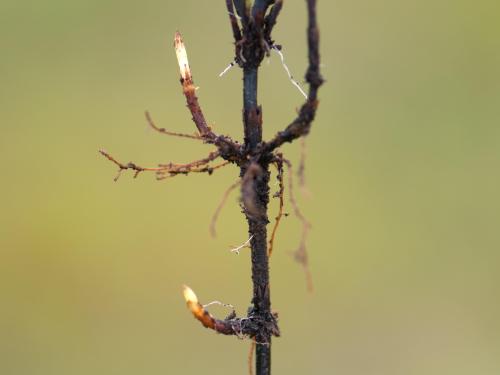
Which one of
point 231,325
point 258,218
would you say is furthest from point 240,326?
point 258,218

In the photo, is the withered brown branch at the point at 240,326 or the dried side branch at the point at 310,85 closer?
the dried side branch at the point at 310,85

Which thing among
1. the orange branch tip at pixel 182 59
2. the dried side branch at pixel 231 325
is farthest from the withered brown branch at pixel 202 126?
the dried side branch at pixel 231 325

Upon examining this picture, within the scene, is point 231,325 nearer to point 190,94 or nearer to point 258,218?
point 258,218

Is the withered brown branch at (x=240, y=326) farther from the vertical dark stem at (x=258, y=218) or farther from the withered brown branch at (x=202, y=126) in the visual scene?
the withered brown branch at (x=202, y=126)

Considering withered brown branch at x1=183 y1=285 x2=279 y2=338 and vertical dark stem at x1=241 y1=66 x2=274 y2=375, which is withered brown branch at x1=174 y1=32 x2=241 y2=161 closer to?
vertical dark stem at x1=241 y1=66 x2=274 y2=375

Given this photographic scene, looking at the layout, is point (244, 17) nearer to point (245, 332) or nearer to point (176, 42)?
point (176, 42)

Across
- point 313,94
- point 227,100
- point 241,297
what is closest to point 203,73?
point 227,100

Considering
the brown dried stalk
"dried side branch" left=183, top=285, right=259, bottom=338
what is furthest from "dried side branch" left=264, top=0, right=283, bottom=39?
"dried side branch" left=183, top=285, right=259, bottom=338
